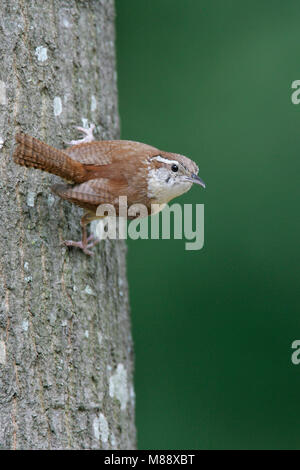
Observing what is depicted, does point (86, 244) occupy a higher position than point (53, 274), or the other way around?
point (86, 244)

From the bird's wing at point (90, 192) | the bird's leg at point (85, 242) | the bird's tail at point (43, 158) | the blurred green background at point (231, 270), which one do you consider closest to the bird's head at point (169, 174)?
the bird's wing at point (90, 192)

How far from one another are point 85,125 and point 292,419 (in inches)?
101

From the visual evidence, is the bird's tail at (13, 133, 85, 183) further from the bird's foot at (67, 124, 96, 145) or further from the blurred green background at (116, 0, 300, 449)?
the blurred green background at (116, 0, 300, 449)

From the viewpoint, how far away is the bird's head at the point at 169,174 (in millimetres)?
3221

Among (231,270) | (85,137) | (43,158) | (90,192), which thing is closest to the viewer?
(43,158)

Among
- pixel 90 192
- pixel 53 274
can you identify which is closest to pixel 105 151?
pixel 90 192

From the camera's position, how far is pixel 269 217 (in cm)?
464

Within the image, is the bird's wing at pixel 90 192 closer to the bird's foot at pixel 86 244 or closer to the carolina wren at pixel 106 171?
the carolina wren at pixel 106 171

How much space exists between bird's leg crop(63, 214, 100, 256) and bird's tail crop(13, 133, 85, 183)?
0.22 m

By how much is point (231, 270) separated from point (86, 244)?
6.16 feet

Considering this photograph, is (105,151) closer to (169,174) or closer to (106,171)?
(106,171)

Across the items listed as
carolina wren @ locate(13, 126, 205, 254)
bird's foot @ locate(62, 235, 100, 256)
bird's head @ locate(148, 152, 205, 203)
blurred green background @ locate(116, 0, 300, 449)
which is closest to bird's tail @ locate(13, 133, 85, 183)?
carolina wren @ locate(13, 126, 205, 254)

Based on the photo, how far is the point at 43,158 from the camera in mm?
2713
